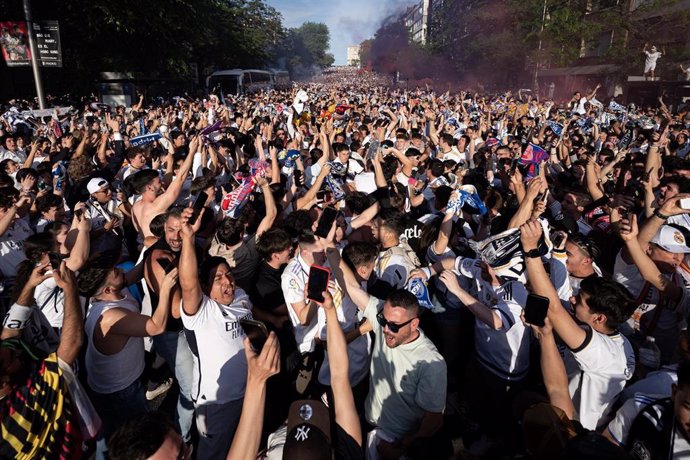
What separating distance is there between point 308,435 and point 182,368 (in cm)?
215

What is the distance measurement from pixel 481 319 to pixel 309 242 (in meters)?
1.48

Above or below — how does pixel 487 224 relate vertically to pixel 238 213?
below

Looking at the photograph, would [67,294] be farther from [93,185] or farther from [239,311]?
[93,185]

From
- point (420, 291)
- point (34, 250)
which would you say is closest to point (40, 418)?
point (34, 250)

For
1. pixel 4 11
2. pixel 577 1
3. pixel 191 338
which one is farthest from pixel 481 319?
pixel 577 1

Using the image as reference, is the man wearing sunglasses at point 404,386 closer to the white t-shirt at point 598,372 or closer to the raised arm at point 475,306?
the raised arm at point 475,306

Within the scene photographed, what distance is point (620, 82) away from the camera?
29.8 m

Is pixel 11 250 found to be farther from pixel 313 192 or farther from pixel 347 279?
pixel 347 279

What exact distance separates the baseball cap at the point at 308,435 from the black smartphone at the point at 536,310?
1.12 m

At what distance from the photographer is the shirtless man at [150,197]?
4.76m

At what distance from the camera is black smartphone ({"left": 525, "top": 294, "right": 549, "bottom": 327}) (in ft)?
6.81

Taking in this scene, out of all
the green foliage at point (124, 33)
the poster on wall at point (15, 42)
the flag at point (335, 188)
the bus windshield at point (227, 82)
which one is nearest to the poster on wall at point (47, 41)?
the poster on wall at point (15, 42)

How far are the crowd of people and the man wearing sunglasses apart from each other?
14mm

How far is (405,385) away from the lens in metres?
2.70
